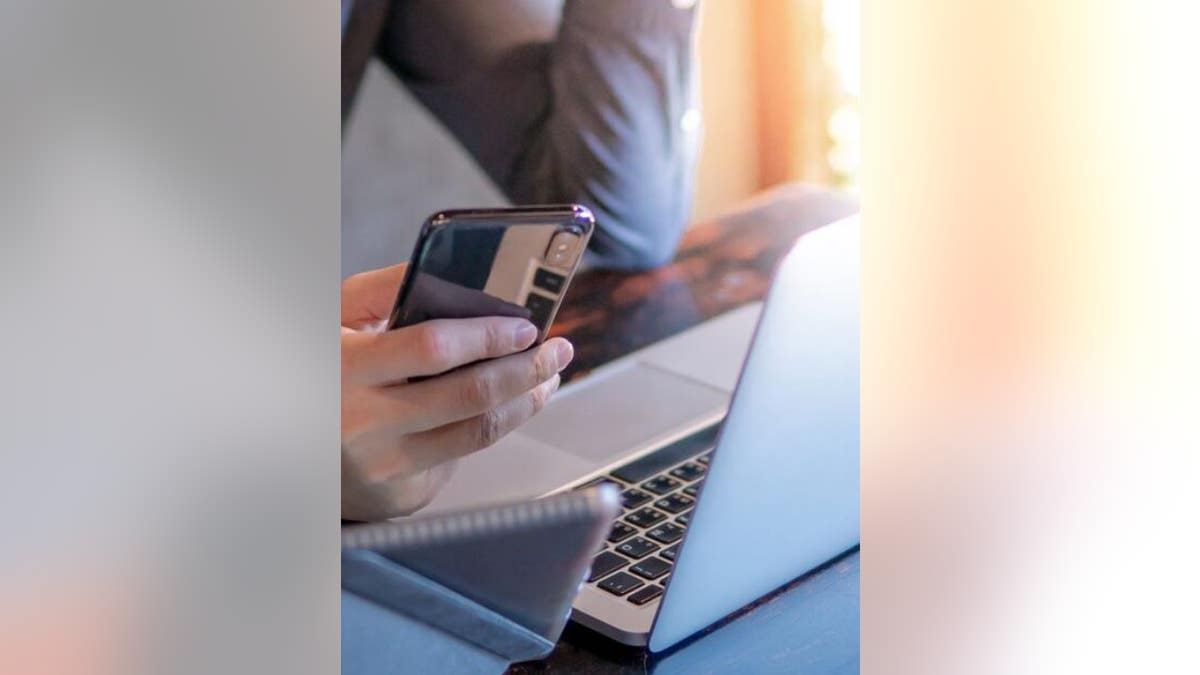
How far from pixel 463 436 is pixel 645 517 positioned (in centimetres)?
15

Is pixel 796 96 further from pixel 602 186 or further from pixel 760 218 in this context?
pixel 602 186

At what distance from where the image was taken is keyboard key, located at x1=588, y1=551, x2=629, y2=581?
0.65 m

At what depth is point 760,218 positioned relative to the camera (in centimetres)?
121

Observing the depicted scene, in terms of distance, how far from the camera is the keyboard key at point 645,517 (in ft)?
2.25

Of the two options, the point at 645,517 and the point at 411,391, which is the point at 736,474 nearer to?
the point at 645,517

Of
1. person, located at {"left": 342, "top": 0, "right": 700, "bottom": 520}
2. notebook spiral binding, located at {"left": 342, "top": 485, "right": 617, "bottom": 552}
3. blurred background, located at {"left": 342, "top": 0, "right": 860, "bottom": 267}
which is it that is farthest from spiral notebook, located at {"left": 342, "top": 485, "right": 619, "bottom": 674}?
blurred background, located at {"left": 342, "top": 0, "right": 860, "bottom": 267}

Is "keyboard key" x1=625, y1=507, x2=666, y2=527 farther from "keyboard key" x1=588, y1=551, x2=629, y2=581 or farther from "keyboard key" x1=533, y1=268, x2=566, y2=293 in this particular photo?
"keyboard key" x1=533, y1=268, x2=566, y2=293

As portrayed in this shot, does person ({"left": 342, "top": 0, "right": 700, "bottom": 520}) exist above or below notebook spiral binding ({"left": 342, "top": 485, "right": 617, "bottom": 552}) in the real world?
above

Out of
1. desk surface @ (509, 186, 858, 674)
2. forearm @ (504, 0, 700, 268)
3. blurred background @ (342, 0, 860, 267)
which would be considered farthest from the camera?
blurred background @ (342, 0, 860, 267)

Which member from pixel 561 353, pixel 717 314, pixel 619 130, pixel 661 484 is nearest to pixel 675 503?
pixel 661 484

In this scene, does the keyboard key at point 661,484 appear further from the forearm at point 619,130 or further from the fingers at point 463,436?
the forearm at point 619,130

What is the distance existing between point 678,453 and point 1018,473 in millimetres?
187

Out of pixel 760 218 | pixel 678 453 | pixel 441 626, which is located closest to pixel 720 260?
pixel 760 218

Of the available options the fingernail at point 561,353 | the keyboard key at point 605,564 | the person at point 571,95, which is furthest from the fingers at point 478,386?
the person at point 571,95
